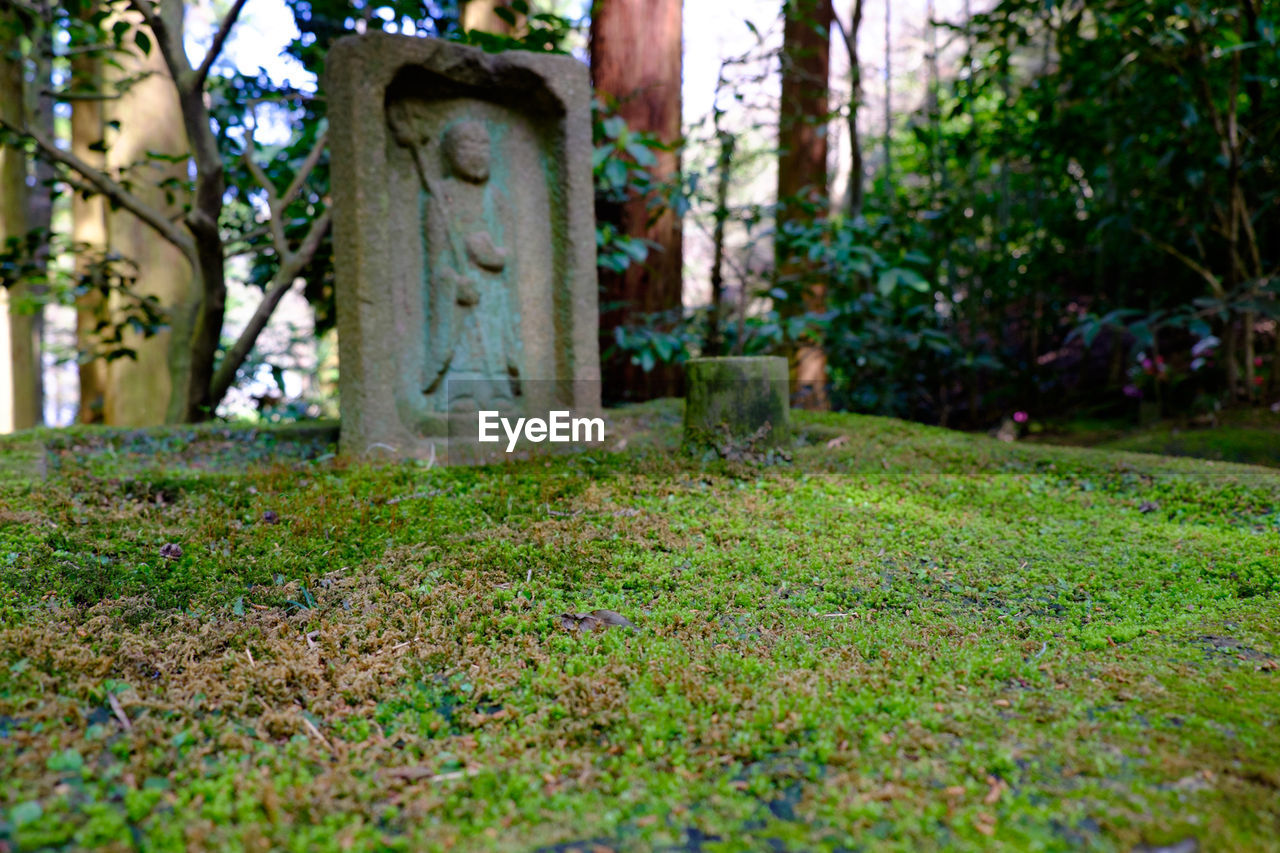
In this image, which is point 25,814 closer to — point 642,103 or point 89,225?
point 642,103

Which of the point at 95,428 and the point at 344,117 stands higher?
the point at 344,117

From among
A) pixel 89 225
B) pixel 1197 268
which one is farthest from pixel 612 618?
pixel 89 225

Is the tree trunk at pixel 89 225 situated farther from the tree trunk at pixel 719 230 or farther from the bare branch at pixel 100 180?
the tree trunk at pixel 719 230

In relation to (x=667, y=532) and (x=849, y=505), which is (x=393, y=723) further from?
(x=849, y=505)

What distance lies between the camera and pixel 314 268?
5031 mm

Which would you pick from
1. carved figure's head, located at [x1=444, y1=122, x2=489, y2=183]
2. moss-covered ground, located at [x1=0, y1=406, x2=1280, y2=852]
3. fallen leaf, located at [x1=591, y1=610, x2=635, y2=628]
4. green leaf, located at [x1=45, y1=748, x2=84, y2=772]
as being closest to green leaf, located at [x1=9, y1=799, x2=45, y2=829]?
moss-covered ground, located at [x1=0, y1=406, x2=1280, y2=852]

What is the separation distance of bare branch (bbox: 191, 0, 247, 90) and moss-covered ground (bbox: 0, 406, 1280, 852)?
2.01 m

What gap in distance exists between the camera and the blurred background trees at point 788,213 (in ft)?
14.1

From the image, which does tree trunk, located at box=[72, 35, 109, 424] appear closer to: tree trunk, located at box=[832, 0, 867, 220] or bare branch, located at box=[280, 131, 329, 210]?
bare branch, located at box=[280, 131, 329, 210]

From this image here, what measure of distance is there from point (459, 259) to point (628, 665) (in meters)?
2.93

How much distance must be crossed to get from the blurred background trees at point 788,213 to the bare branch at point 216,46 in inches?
0.7

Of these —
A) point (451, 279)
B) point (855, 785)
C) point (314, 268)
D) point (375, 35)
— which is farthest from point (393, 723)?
point (314, 268)

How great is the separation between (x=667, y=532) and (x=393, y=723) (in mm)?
1111

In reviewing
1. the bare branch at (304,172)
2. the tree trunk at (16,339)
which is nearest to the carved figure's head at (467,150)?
the bare branch at (304,172)
